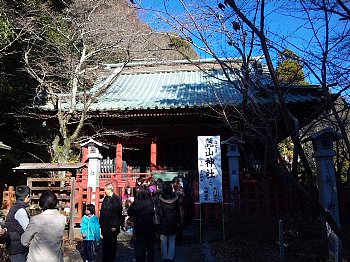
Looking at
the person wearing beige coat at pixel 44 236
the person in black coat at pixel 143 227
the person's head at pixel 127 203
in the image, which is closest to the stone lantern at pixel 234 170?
the person's head at pixel 127 203

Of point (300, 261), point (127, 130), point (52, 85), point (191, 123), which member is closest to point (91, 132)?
point (127, 130)

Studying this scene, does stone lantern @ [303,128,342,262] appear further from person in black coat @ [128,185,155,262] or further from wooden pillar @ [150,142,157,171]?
wooden pillar @ [150,142,157,171]

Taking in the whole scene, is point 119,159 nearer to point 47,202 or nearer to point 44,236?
point 47,202

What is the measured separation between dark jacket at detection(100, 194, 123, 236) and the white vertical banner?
2800 mm

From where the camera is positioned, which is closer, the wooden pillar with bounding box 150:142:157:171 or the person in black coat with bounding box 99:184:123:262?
the person in black coat with bounding box 99:184:123:262

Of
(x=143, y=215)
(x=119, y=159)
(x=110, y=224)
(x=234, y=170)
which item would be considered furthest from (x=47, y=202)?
(x=119, y=159)

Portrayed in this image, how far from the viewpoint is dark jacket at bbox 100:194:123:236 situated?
5.34 metres

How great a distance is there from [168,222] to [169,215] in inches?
4.3

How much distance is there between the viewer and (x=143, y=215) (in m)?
5.10

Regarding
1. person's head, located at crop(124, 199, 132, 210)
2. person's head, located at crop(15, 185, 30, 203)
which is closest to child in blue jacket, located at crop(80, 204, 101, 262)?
person's head, located at crop(15, 185, 30, 203)

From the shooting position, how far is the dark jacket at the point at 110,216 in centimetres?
534

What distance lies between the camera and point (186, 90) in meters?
12.6

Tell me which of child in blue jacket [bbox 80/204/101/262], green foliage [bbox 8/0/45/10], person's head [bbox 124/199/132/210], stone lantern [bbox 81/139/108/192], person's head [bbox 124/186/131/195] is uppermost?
green foliage [bbox 8/0/45/10]

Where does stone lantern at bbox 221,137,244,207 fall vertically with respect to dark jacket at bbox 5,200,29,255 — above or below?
above
